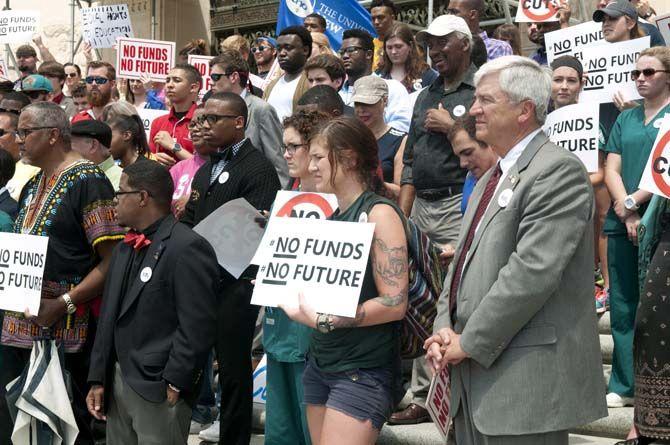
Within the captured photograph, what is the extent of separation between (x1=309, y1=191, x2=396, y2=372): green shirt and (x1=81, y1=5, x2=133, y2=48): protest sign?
9.93 meters

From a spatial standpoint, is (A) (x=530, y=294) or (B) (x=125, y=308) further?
(B) (x=125, y=308)

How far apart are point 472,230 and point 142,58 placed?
27.9 feet

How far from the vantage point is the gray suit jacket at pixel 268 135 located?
7.71m

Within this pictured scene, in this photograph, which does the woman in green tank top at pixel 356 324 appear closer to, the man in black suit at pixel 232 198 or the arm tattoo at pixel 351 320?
the arm tattoo at pixel 351 320

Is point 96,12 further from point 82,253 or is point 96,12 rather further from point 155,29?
point 82,253

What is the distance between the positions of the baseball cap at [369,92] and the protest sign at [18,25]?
29.5ft

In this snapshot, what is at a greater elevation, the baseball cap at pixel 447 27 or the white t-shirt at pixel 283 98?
the baseball cap at pixel 447 27

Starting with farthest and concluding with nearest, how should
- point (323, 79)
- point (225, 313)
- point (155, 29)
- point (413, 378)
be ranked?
1. point (155, 29)
2. point (323, 79)
3. point (413, 378)
4. point (225, 313)

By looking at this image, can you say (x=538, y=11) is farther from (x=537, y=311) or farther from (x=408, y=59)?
(x=537, y=311)

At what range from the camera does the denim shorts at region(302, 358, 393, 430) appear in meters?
4.71

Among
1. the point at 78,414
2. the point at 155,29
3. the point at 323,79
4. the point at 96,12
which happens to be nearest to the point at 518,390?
the point at 78,414

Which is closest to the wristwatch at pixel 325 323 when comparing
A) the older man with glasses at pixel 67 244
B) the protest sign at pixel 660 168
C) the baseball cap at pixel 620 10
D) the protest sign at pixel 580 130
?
the protest sign at pixel 660 168

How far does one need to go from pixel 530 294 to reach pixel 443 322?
0.51m

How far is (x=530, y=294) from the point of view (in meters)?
4.03
